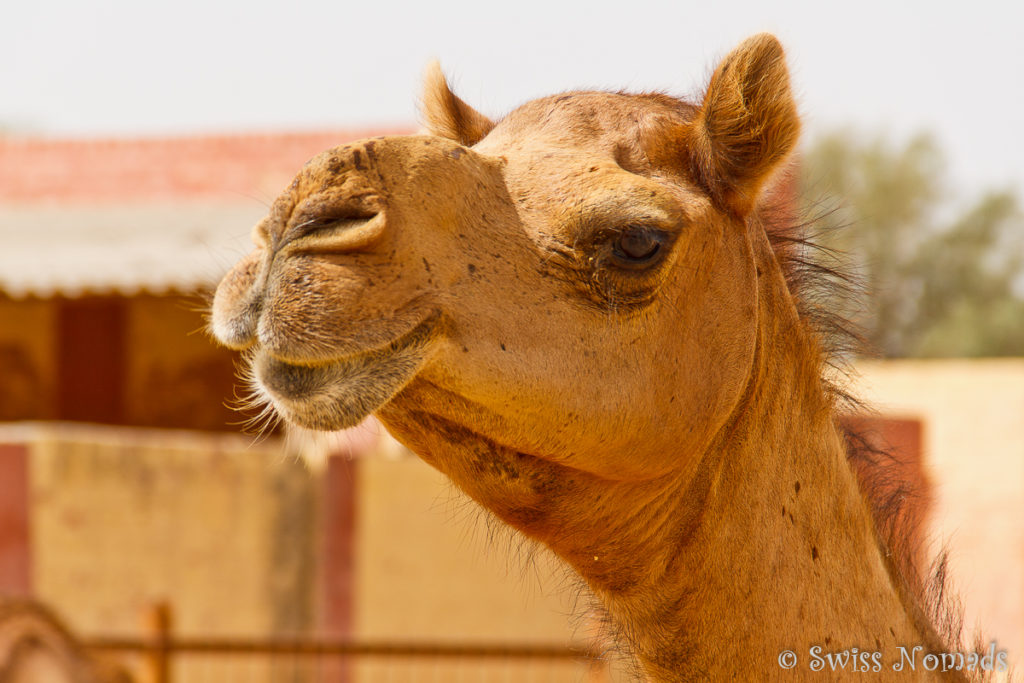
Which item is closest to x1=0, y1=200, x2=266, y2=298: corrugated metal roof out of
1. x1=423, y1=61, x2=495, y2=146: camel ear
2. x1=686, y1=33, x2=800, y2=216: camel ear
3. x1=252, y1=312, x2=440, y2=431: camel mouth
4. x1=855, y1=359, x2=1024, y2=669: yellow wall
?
x1=423, y1=61, x2=495, y2=146: camel ear

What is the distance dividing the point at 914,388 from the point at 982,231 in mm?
22220

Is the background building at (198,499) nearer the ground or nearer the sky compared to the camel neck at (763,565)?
nearer the ground

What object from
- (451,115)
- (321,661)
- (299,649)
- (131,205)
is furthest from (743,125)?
(131,205)

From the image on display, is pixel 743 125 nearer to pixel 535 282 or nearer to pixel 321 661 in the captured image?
pixel 535 282

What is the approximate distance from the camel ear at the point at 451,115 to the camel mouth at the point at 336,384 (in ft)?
3.68

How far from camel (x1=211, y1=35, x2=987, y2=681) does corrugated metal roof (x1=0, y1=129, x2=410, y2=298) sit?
264 inches

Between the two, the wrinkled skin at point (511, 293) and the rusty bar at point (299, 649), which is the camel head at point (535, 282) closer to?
the wrinkled skin at point (511, 293)

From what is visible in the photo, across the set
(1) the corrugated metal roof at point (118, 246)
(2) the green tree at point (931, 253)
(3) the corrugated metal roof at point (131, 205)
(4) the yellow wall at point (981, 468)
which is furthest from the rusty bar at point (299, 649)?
(2) the green tree at point (931, 253)

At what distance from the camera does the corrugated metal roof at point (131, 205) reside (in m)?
9.71

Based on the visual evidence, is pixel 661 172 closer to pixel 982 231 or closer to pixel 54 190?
pixel 54 190

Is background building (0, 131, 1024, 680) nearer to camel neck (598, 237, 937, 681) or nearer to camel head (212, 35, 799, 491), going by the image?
camel neck (598, 237, 937, 681)

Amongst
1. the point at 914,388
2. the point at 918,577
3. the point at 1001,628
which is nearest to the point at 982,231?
the point at 914,388

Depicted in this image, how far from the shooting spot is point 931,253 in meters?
35.2

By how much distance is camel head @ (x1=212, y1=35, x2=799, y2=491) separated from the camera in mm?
2162
